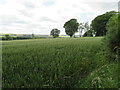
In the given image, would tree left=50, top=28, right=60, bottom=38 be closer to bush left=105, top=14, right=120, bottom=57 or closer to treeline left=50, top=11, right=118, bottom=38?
treeline left=50, top=11, right=118, bottom=38

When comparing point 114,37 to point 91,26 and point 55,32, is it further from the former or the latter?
point 55,32

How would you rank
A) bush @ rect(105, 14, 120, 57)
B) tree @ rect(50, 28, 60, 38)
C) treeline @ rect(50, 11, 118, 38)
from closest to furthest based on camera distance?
bush @ rect(105, 14, 120, 57) < treeline @ rect(50, 11, 118, 38) < tree @ rect(50, 28, 60, 38)

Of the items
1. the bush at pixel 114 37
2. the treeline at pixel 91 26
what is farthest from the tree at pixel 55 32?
the bush at pixel 114 37

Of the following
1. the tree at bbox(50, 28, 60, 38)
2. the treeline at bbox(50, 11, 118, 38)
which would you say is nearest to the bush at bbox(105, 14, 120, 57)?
the treeline at bbox(50, 11, 118, 38)

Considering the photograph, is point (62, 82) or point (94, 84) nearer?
point (94, 84)

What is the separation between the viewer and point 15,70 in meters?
3.35

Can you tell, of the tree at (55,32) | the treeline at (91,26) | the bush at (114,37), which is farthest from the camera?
the tree at (55,32)

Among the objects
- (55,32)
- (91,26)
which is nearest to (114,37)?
(91,26)

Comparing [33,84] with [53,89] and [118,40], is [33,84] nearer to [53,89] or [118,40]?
[53,89]

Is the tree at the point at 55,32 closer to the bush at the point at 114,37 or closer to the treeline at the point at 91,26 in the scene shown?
the treeline at the point at 91,26

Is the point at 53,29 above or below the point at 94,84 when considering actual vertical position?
above

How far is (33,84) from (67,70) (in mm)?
1419

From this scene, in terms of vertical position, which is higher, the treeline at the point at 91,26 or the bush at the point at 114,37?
the treeline at the point at 91,26

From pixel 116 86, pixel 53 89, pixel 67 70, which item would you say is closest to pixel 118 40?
pixel 116 86
